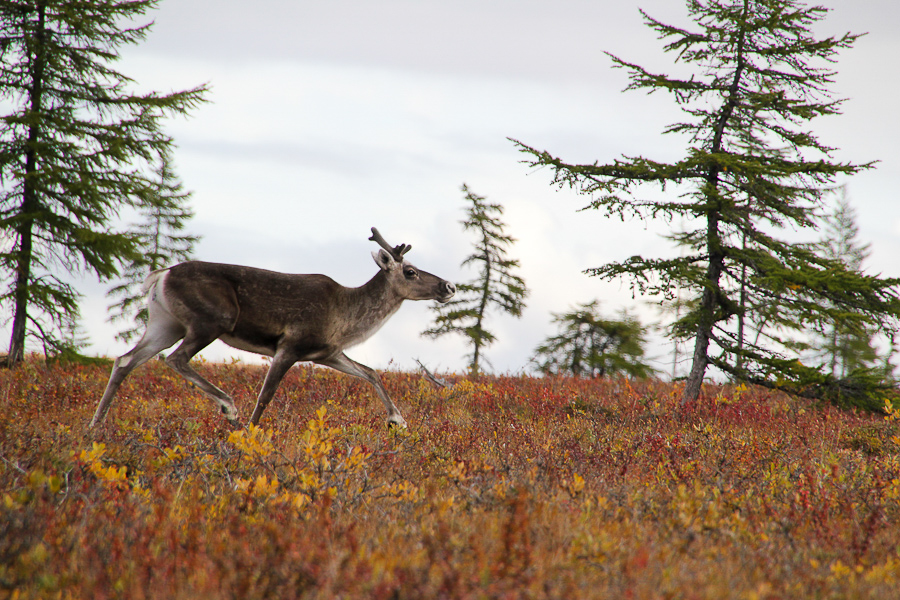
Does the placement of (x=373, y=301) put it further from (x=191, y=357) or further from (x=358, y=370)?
(x=191, y=357)

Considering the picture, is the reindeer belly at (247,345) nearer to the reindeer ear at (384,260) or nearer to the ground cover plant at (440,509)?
the ground cover plant at (440,509)

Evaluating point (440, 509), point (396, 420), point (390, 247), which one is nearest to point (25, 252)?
point (390, 247)

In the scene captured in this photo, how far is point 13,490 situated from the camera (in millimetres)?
4805

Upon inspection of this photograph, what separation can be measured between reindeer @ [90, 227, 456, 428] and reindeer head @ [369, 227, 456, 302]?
1.38ft

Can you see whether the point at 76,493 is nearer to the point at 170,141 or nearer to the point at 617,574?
the point at 617,574

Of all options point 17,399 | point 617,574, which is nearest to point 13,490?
point 617,574

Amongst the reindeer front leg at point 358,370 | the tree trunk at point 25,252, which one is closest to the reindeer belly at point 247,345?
the reindeer front leg at point 358,370

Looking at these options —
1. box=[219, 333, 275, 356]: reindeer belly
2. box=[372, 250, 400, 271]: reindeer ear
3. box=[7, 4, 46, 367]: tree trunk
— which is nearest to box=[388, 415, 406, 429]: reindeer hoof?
box=[219, 333, 275, 356]: reindeer belly

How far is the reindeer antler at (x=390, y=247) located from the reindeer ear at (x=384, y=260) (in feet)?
0.70

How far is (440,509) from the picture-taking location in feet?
15.4

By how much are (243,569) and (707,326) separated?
11.2 m

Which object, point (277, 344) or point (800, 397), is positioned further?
point (800, 397)

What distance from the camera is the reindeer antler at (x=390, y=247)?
10.1 meters

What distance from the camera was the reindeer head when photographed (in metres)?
9.89
